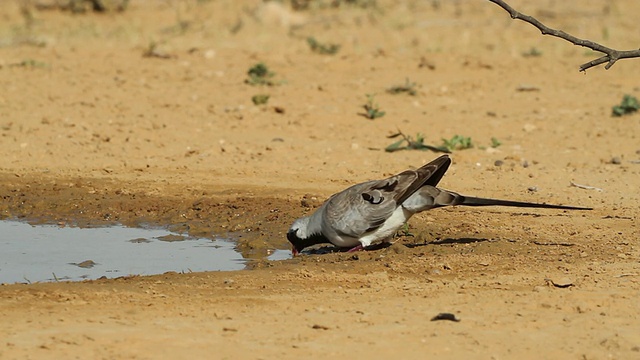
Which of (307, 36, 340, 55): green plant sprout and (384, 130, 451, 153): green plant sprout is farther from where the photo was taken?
(307, 36, 340, 55): green plant sprout

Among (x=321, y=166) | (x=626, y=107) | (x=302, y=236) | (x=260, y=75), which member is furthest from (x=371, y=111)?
(x=302, y=236)

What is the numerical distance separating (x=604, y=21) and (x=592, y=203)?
7.72m

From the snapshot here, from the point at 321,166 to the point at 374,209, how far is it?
97.5 inches

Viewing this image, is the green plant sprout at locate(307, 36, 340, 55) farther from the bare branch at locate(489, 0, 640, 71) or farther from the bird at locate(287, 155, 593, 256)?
the bare branch at locate(489, 0, 640, 71)

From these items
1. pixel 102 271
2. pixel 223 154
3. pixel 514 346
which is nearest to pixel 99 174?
pixel 223 154

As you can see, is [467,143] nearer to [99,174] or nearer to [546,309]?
[99,174]

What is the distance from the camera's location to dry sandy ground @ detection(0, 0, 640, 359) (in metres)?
5.03

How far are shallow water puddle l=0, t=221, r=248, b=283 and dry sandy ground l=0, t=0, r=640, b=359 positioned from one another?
0.24 m

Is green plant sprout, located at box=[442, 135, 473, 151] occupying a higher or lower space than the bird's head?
lower

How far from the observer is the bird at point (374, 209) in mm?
6738

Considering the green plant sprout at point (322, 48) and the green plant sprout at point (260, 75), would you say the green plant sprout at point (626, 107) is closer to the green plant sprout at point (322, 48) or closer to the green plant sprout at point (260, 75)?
the green plant sprout at point (260, 75)

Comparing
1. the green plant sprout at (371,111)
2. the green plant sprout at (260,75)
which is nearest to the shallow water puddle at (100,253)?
the green plant sprout at (371,111)

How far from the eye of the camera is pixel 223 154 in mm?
9508

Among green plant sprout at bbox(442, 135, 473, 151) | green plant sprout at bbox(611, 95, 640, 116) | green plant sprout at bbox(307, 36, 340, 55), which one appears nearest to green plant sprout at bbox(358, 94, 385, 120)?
green plant sprout at bbox(442, 135, 473, 151)
